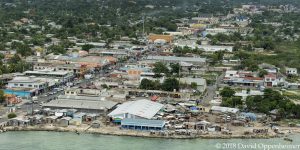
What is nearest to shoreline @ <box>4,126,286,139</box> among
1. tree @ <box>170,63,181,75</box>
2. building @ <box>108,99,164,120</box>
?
building @ <box>108,99,164,120</box>

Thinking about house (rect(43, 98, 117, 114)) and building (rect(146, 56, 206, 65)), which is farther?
building (rect(146, 56, 206, 65))

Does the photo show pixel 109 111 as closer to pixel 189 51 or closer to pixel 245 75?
pixel 245 75

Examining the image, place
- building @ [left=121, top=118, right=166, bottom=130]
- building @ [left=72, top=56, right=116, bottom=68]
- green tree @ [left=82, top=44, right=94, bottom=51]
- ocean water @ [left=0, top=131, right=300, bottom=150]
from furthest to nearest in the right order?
green tree @ [left=82, top=44, right=94, bottom=51] → building @ [left=72, top=56, right=116, bottom=68] → building @ [left=121, top=118, right=166, bottom=130] → ocean water @ [left=0, top=131, right=300, bottom=150]

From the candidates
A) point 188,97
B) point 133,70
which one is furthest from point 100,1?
point 188,97

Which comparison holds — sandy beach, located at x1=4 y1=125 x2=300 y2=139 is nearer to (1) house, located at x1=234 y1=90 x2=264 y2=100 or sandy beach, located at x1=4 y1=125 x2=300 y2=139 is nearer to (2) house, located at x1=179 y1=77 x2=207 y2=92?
(1) house, located at x1=234 y1=90 x2=264 y2=100

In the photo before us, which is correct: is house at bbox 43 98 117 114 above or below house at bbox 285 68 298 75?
below

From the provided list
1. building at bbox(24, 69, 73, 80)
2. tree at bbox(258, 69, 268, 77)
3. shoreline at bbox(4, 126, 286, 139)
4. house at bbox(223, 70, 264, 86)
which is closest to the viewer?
shoreline at bbox(4, 126, 286, 139)

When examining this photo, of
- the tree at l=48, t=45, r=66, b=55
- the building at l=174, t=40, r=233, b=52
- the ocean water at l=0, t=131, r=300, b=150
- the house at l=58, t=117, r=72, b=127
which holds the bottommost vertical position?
the ocean water at l=0, t=131, r=300, b=150

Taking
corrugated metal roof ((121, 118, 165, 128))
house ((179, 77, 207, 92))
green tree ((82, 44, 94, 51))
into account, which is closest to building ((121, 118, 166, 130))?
corrugated metal roof ((121, 118, 165, 128))
